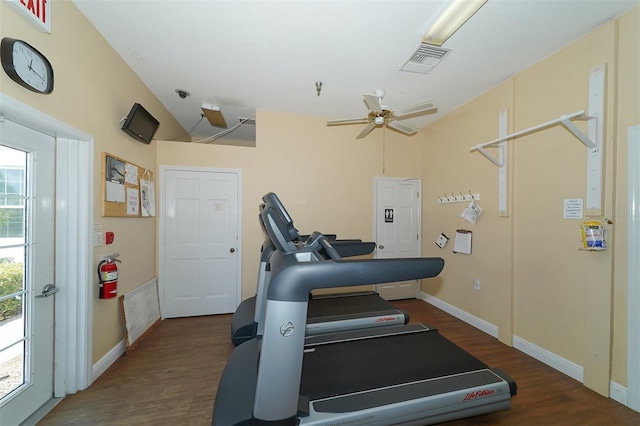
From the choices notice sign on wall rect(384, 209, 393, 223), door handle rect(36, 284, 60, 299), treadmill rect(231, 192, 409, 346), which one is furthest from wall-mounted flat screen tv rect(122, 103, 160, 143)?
notice sign on wall rect(384, 209, 393, 223)

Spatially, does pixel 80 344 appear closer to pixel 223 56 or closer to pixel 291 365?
pixel 291 365

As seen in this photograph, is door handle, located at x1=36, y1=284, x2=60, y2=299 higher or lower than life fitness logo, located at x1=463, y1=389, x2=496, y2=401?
higher

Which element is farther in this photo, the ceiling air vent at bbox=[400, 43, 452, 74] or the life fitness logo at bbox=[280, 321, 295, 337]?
the ceiling air vent at bbox=[400, 43, 452, 74]

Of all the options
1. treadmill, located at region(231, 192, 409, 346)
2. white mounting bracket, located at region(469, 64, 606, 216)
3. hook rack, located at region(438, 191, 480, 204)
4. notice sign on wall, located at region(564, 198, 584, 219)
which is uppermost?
white mounting bracket, located at region(469, 64, 606, 216)

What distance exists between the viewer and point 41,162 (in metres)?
1.62

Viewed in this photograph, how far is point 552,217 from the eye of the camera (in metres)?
2.20

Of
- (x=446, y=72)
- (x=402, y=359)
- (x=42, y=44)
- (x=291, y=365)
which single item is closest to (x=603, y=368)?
(x=402, y=359)

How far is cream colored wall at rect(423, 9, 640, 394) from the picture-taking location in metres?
1.78

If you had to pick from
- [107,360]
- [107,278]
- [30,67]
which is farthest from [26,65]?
[107,360]

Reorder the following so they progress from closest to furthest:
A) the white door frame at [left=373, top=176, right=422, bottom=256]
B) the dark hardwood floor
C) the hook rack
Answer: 1. the dark hardwood floor
2. the hook rack
3. the white door frame at [left=373, top=176, right=422, bottom=256]

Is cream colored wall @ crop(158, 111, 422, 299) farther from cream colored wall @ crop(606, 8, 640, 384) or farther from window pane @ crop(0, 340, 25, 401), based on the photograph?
cream colored wall @ crop(606, 8, 640, 384)

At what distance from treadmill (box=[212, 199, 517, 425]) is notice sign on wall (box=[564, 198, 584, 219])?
1.47m

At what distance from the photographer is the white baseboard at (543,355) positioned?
5.76 feet

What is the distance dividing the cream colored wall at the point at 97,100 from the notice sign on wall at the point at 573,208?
3896 mm
